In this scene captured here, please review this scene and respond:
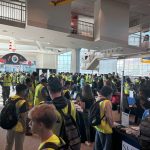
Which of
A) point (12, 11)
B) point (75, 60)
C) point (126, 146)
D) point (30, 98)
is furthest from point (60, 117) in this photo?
point (75, 60)

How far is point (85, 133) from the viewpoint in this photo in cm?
679

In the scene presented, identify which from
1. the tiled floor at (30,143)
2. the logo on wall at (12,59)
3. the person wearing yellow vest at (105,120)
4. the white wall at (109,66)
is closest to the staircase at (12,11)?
the white wall at (109,66)

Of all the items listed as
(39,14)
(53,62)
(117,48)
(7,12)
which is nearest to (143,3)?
(117,48)

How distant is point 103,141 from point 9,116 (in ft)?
5.50

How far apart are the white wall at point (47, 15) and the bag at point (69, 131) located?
9.55m

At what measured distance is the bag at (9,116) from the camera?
4.27 metres

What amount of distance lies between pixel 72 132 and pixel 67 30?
10.8m

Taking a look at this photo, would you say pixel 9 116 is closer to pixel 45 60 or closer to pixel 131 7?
pixel 131 7

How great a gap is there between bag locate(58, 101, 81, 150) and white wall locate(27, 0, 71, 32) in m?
9.55

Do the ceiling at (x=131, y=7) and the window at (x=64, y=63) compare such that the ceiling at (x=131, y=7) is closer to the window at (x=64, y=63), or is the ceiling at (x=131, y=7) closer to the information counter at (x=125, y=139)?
the information counter at (x=125, y=139)

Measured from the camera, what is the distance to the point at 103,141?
4.67m

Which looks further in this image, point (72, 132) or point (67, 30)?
point (67, 30)

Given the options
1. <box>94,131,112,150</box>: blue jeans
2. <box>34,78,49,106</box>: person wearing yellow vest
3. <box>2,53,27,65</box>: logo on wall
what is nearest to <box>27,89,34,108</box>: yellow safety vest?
<box>34,78,49,106</box>: person wearing yellow vest

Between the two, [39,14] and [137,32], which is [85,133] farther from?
[137,32]
